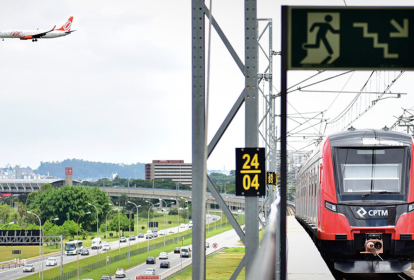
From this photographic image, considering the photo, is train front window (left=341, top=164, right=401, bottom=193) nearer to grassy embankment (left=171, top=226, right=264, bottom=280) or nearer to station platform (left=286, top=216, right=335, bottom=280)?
station platform (left=286, top=216, right=335, bottom=280)

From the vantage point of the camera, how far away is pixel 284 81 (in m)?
5.27

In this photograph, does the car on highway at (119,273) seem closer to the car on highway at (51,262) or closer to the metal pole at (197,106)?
the car on highway at (51,262)

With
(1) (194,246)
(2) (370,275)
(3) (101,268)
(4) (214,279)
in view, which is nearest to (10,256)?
(3) (101,268)

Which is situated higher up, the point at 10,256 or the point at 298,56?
the point at 298,56

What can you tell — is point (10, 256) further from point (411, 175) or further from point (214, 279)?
point (411, 175)

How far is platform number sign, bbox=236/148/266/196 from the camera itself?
9016 mm

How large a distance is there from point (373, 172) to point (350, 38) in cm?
820

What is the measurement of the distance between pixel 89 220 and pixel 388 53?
11858cm

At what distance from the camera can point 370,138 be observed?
43.2 feet

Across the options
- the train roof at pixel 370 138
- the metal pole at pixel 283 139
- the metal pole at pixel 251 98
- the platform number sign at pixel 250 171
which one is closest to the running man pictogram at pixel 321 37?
the metal pole at pixel 283 139

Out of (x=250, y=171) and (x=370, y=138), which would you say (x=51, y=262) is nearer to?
(x=370, y=138)

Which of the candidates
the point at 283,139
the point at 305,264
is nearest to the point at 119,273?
the point at 305,264

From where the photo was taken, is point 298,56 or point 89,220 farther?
point 89,220

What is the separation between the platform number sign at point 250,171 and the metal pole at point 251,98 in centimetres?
29
